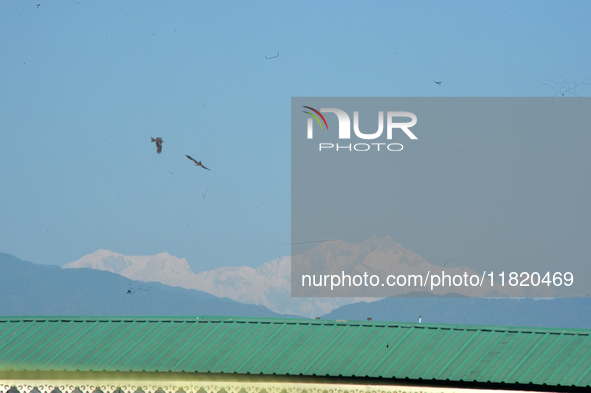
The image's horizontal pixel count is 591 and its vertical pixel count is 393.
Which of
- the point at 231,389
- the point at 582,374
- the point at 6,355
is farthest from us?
the point at 6,355

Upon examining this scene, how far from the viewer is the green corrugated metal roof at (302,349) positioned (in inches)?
725

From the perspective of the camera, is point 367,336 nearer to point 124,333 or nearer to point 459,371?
point 459,371

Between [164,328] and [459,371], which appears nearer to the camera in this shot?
[459,371]

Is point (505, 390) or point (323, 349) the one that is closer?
point (505, 390)

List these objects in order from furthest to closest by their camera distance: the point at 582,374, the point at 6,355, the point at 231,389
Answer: the point at 6,355 < the point at 231,389 < the point at 582,374

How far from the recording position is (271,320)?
21531 millimetres

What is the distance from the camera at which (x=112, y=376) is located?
759 inches

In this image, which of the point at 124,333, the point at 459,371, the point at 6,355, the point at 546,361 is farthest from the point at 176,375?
the point at 546,361

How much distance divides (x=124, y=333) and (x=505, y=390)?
10.2m

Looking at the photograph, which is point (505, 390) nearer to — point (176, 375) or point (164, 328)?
point (176, 375)

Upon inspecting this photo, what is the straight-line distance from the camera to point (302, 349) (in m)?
19.9

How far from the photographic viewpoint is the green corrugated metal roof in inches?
725

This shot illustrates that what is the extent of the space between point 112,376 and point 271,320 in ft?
15.1

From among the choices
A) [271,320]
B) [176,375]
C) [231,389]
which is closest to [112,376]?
[176,375]
